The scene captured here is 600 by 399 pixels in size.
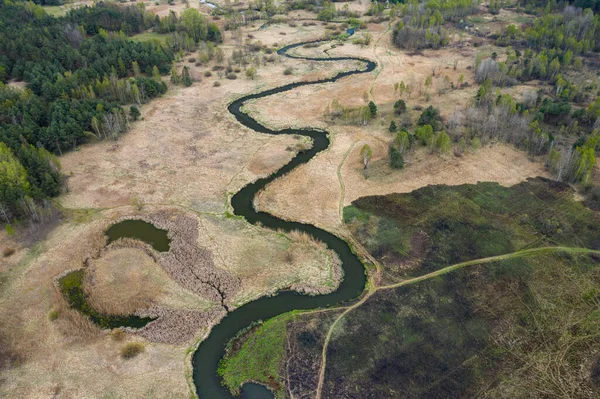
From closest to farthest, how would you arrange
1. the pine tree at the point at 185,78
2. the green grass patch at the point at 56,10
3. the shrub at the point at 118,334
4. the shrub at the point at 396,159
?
the shrub at the point at 118,334 < the shrub at the point at 396,159 < the pine tree at the point at 185,78 < the green grass patch at the point at 56,10

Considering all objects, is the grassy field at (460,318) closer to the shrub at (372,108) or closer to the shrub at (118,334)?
the shrub at (118,334)

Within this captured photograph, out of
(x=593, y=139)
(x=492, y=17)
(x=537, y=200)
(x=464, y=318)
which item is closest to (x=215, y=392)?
(x=464, y=318)

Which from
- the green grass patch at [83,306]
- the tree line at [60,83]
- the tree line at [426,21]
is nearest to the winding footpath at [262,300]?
the green grass patch at [83,306]

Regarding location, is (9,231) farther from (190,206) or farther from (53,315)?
(190,206)

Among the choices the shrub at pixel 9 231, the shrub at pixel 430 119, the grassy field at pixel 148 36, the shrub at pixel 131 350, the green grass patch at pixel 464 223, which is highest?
the grassy field at pixel 148 36

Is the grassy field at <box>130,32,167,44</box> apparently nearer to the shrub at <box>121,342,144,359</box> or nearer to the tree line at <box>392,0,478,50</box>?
Result: the tree line at <box>392,0,478,50</box>

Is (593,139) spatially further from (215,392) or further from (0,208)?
(0,208)

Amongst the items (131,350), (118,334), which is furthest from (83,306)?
(131,350)
